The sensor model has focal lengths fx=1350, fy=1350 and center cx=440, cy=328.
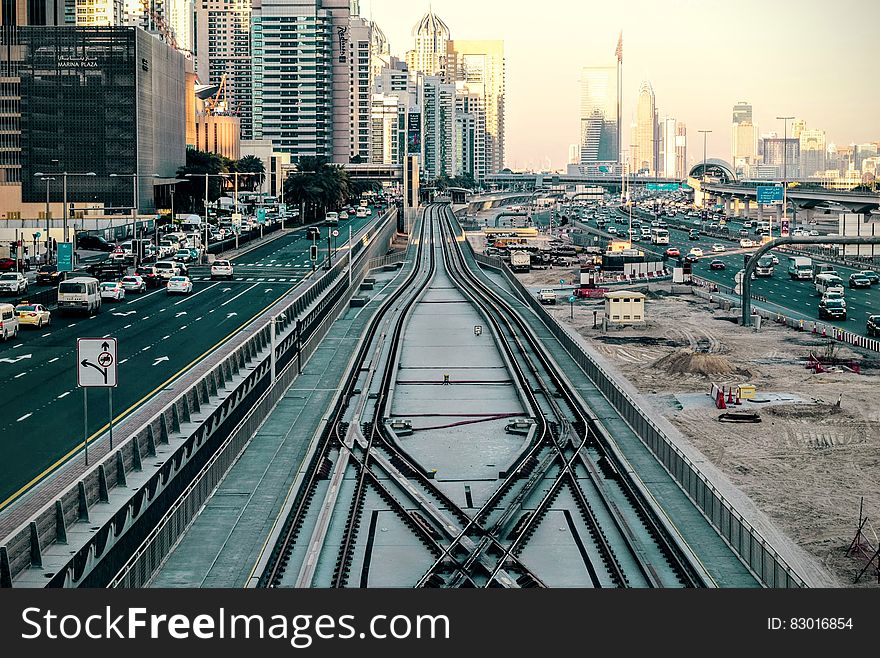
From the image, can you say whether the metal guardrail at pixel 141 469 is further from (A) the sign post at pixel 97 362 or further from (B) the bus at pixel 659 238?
(B) the bus at pixel 659 238

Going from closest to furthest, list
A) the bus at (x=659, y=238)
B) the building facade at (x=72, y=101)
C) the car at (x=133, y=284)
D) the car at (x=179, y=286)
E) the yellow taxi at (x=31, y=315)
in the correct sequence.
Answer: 1. the yellow taxi at (x=31, y=315)
2. the car at (x=179, y=286)
3. the car at (x=133, y=284)
4. the bus at (x=659, y=238)
5. the building facade at (x=72, y=101)

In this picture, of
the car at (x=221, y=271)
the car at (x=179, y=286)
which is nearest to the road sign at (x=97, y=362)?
the car at (x=179, y=286)

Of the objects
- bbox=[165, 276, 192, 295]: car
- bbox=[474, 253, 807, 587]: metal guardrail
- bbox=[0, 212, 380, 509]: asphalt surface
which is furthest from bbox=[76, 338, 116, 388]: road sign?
bbox=[165, 276, 192, 295]: car

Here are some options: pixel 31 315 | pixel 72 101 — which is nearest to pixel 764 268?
pixel 31 315

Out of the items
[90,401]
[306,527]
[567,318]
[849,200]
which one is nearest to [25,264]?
[567,318]

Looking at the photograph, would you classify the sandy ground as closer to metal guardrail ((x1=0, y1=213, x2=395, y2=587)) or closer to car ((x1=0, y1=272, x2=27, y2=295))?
metal guardrail ((x1=0, y1=213, x2=395, y2=587))

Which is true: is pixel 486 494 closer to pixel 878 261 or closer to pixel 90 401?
pixel 90 401

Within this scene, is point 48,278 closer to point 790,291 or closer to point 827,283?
point 790,291
